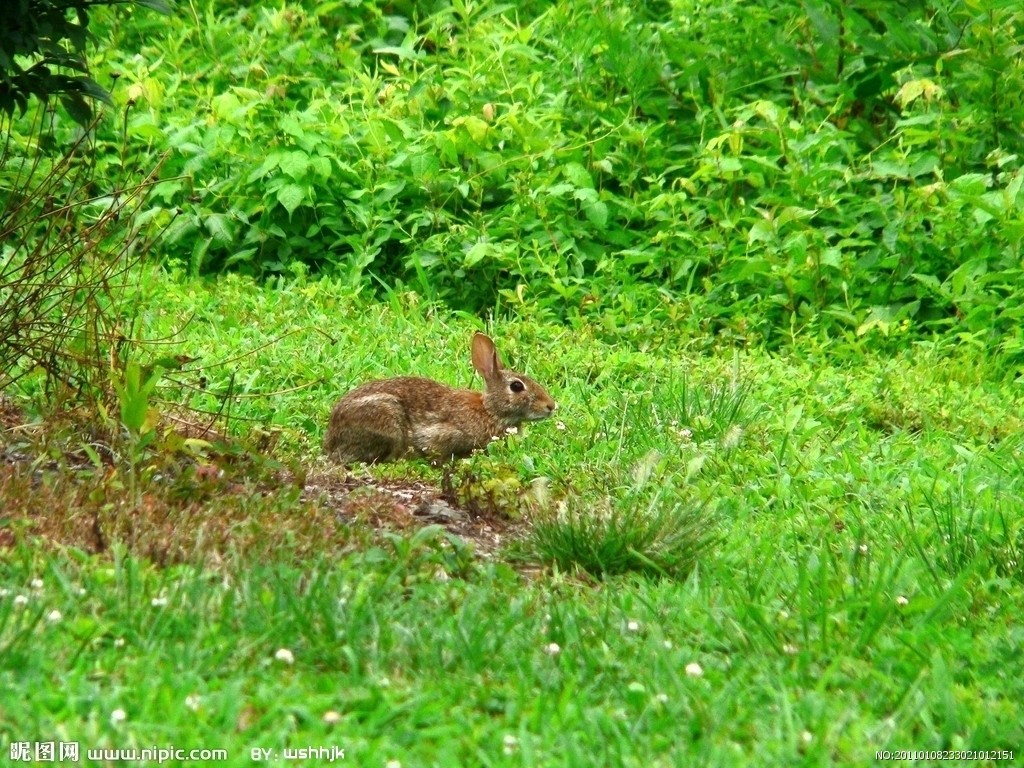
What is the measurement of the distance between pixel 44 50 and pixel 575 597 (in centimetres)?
286

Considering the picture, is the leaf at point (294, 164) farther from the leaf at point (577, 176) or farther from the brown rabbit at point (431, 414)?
the brown rabbit at point (431, 414)

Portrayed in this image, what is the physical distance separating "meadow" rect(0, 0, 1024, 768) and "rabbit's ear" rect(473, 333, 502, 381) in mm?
432

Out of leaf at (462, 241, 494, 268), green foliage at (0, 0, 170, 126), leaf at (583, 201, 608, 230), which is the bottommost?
leaf at (462, 241, 494, 268)

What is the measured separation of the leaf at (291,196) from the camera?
10.1m

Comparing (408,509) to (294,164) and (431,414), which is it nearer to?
(431,414)

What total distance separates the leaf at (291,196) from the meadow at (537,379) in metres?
0.10

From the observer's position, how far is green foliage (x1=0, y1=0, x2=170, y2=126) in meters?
5.64

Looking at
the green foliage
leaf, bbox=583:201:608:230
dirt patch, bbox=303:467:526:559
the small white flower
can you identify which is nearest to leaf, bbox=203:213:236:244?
leaf, bbox=583:201:608:230

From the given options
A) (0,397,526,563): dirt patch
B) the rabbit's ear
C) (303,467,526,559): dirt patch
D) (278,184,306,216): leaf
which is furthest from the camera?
(278,184,306,216): leaf

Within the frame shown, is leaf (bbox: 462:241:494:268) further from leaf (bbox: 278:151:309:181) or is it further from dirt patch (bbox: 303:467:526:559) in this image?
dirt patch (bbox: 303:467:526:559)

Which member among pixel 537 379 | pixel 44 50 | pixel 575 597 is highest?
pixel 44 50

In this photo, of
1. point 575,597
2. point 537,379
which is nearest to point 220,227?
point 537,379

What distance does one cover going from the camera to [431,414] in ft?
24.8

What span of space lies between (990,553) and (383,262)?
5.67m
